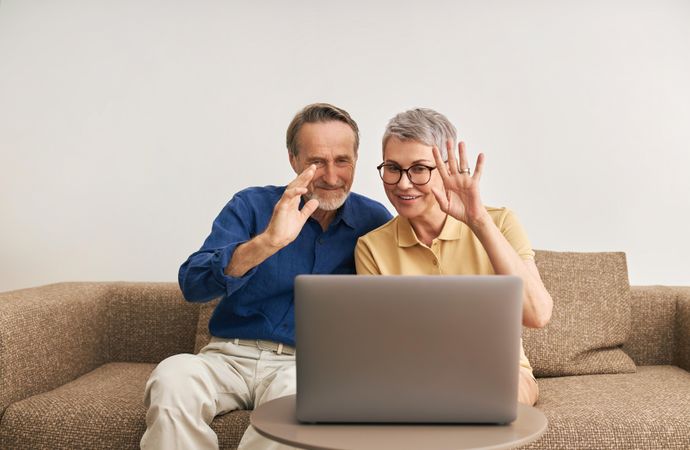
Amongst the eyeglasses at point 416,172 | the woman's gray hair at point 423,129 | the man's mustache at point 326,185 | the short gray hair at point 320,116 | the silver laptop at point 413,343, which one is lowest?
the silver laptop at point 413,343

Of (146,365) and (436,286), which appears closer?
(436,286)

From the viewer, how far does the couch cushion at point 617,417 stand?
1.95 m

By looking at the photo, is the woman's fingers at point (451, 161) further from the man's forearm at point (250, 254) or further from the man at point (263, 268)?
the man's forearm at point (250, 254)

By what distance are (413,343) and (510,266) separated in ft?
2.41

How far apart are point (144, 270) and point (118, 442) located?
1.19m

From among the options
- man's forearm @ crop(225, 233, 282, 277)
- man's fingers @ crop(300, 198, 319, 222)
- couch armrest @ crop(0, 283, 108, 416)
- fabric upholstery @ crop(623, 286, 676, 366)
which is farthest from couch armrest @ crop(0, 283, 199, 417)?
fabric upholstery @ crop(623, 286, 676, 366)

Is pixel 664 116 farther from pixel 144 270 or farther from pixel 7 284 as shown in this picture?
A: pixel 7 284

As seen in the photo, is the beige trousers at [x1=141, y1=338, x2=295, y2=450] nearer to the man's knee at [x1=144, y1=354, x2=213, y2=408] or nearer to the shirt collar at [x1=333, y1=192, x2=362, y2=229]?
the man's knee at [x1=144, y1=354, x2=213, y2=408]

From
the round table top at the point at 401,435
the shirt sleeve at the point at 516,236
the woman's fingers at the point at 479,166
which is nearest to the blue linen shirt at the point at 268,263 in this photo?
the shirt sleeve at the point at 516,236

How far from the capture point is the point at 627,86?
122 inches

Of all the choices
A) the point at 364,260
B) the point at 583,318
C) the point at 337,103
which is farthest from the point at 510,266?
the point at 337,103

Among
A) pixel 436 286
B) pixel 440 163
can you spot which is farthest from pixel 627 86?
pixel 436 286

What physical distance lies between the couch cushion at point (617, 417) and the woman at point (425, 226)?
4.1 inches

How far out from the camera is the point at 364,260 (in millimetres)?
2230
